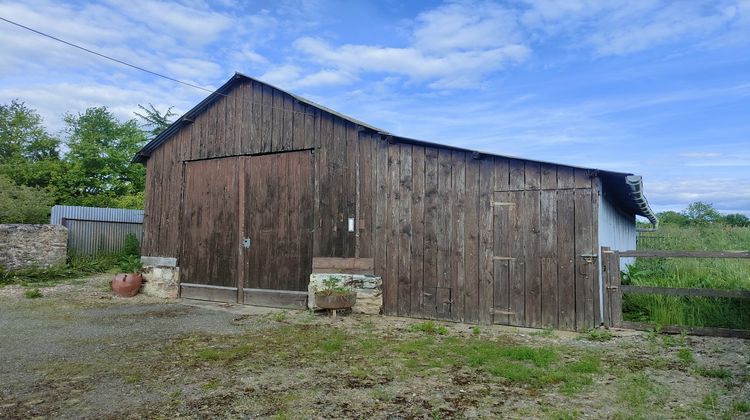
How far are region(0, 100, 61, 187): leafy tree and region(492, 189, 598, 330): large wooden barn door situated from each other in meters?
26.0

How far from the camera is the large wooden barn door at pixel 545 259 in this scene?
6.97m

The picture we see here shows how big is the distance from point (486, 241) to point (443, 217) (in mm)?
858

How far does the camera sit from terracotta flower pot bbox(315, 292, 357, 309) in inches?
325

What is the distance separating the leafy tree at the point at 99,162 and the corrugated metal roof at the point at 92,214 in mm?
9787

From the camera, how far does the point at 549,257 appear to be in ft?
23.8

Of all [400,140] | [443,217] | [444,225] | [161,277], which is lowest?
[161,277]

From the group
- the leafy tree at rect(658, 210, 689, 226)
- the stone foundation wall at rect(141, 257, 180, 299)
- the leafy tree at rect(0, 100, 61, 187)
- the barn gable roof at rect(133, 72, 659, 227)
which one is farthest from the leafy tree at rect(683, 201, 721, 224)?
the leafy tree at rect(0, 100, 61, 187)

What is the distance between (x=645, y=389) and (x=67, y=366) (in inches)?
236

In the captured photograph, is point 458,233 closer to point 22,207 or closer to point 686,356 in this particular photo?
point 686,356

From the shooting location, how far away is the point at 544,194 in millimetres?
7328

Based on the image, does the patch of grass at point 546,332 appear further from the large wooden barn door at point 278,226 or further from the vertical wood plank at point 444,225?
the large wooden barn door at point 278,226

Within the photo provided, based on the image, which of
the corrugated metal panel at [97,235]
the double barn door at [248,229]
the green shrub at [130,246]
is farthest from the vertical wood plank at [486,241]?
the green shrub at [130,246]

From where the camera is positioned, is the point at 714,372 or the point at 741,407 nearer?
the point at 741,407

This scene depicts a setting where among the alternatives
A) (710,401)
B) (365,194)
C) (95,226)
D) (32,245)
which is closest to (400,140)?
(365,194)
